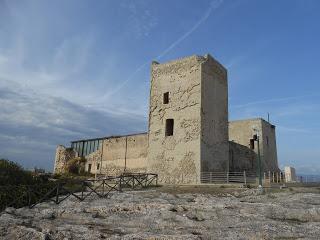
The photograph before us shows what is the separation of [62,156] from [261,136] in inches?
822

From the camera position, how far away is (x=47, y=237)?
9328 millimetres

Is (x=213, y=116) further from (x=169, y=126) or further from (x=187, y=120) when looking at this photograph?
(x=169, y=126)

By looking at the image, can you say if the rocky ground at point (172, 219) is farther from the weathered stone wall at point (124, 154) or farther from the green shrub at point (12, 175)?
the weathered stone wall at point (124, 154)

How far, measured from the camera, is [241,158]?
1204 inches

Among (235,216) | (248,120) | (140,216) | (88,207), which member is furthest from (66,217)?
(248,120)

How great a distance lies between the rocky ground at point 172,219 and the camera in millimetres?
9023

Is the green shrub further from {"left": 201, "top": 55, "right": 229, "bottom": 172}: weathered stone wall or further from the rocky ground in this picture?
{"left": 201, "top": 55, "right": 229, "bottom": 172}: weathered stone wall

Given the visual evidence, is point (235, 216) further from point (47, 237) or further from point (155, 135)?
point (155, 135)

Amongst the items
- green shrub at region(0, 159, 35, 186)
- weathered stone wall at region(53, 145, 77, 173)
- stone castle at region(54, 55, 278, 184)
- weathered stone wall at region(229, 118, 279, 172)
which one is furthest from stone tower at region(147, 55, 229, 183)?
weathered stone wall at region(53, 145, 77, 173)

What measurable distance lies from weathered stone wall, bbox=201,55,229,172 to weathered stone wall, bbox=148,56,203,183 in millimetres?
523

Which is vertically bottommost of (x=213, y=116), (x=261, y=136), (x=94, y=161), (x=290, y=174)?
(x=290, y=174)

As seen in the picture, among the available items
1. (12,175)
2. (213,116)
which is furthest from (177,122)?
(12,175)

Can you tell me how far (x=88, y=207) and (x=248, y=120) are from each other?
23.3 meters

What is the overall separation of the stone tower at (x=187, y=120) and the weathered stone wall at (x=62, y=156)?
1563 cm
